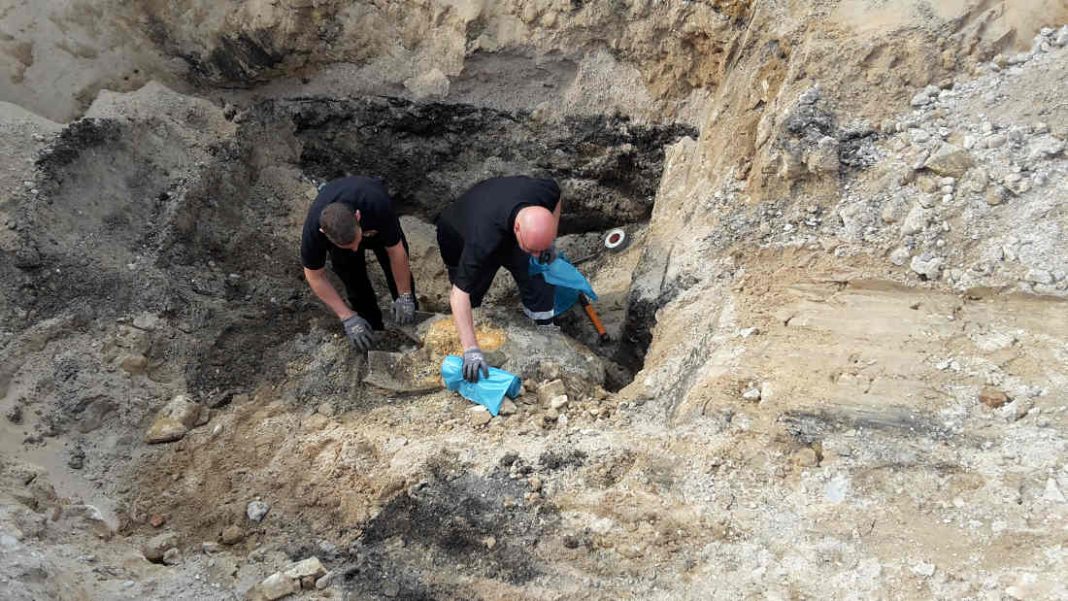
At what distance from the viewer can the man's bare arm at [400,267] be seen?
4.08 metres

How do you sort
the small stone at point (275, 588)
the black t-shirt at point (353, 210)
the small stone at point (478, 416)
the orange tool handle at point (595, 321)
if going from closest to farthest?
the small stone at point (275, 588), the small stone at point (478, 416), the black t-shirt at point (353, 210), the orange tool handle at point (595, 321)

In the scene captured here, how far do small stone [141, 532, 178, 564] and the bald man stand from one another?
1394mm

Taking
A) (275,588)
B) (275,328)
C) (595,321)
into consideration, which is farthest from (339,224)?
(595,321)

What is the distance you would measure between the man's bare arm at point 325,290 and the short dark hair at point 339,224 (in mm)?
441

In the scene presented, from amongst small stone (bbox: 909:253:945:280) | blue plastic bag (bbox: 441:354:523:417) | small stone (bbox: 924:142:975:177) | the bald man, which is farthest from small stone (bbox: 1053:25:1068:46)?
blue plastic bag (bbox: 441:354:523:417)

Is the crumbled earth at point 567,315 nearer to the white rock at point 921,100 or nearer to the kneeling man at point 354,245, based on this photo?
the white rock at point 921,100

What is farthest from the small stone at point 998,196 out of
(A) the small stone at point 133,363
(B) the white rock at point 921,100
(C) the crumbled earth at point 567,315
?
(A) the small stone at point 133,363

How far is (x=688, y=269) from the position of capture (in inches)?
154

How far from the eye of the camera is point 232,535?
2816 mm

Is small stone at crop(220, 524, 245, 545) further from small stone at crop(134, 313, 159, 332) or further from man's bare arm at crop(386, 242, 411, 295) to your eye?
man's bare arm at crop(386, 242, 411, 295)

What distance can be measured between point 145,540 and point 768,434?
2.43 meters

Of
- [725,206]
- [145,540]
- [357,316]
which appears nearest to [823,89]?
[725,206]

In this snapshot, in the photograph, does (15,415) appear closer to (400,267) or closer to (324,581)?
(324,581)

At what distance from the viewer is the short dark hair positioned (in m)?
3.45
